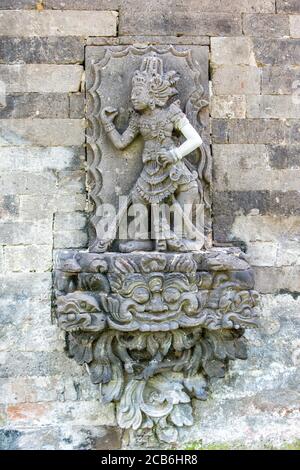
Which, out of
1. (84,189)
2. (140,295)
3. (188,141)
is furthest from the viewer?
(84,189)

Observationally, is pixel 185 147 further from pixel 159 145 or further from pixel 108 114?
pixel 108 114

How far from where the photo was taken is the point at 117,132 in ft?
14.0

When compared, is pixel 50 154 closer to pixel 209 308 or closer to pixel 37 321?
pixel 37 321

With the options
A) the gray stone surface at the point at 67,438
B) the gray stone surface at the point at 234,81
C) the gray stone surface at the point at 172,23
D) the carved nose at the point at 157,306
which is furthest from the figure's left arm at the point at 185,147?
the gray stone surface at the point at 67,438

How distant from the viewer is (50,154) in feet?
14.4

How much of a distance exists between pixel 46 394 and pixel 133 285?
3.12ft

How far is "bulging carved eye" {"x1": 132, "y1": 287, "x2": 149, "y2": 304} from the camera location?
4.02 metres

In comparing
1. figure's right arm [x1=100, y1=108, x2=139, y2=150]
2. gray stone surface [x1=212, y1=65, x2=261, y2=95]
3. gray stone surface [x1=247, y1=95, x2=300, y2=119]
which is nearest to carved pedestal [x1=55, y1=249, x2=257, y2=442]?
figure's right arm [x1=100, y1=108, x2=139, y2=150]

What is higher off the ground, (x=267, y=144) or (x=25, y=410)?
(x=267, y=144)

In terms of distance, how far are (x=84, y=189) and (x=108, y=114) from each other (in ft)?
1.69

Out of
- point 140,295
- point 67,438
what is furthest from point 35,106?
point 67,438

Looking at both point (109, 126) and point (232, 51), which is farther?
point (232, 51)
